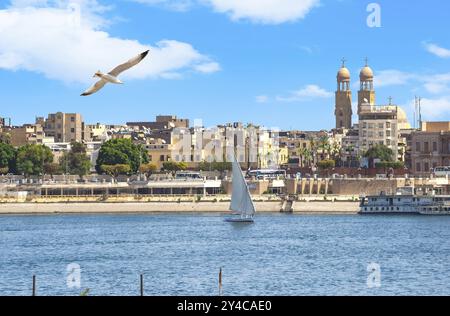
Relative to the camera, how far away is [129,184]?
451 feet

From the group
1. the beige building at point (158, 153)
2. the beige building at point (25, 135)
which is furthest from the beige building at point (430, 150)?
the beige building at point (25, 135)

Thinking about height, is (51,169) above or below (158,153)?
below

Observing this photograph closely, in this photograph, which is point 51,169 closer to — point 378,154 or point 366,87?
point 378,154

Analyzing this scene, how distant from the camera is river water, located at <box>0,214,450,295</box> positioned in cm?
5097

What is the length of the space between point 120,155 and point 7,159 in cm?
1465

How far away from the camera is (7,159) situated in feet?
499

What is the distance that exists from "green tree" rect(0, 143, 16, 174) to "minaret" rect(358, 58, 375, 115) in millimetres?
64705

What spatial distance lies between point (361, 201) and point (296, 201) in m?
6.97

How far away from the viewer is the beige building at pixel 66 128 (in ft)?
589

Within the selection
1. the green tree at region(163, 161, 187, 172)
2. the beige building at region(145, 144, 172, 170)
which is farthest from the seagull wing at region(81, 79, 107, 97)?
the beige building at region(145, 144, 172, 170)

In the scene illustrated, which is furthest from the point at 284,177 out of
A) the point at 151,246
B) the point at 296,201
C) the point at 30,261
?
the point at 30,261

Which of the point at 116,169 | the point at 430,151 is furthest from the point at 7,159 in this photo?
the point at 430,151

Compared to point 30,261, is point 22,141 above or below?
above
